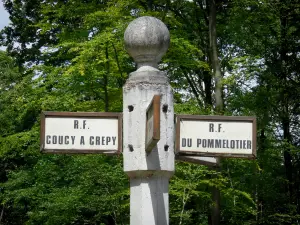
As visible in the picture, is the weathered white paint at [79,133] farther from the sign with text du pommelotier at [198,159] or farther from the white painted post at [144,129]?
the sign with text du pommelotier at [198,159]

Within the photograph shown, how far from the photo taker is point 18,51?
26.8 meters

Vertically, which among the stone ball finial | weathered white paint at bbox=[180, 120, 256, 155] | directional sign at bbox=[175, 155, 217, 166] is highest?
the stone ball finial

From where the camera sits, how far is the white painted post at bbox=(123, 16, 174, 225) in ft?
13.0

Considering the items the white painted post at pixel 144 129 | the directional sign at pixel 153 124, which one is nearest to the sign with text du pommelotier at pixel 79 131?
the white painted post at pixel 144 129

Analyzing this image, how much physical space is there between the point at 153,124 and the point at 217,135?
71 cm

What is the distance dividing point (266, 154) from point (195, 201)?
12.9 feet

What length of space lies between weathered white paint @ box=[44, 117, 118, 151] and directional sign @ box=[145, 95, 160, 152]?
39 cm

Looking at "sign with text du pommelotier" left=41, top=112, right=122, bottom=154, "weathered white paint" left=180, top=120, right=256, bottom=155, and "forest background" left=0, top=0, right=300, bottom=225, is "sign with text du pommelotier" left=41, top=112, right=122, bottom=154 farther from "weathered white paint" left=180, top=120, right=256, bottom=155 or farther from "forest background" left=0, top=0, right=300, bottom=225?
"forest background" left=0, top=0, right=300, bottom=225

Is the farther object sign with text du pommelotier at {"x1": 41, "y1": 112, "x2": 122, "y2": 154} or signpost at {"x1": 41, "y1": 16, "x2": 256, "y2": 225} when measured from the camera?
sign with text du pommelotier at {"x1": 41, "y1": 112, "x2": 122, "y2": 154}

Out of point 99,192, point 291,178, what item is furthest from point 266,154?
point 99,192

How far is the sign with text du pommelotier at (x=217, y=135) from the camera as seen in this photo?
4125 millimetres

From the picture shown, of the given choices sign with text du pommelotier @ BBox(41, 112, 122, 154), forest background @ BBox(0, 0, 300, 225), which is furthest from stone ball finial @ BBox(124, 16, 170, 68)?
forest background @ BBox(0, 0, 300, 225)

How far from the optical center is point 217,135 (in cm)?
417

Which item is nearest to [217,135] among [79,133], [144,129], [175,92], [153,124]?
[144,129]
